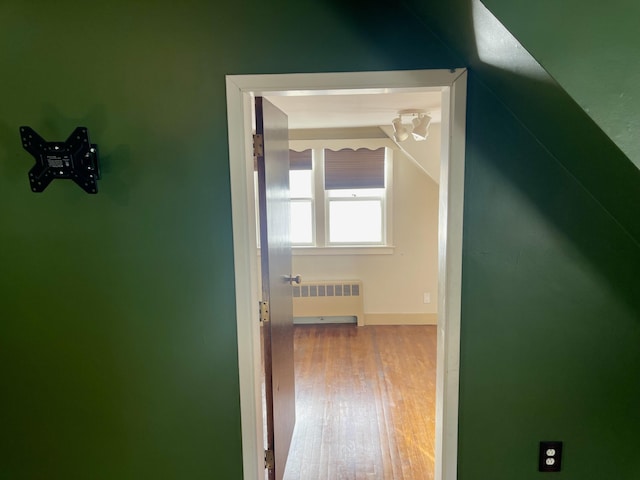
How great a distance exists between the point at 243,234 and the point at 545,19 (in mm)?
1119

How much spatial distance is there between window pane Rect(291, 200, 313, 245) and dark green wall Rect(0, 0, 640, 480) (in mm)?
2789

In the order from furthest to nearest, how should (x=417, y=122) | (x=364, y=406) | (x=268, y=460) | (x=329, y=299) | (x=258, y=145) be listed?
(x=329, y=299), (x=417, y=122), (x=364, y=406), (x=268, y=460), (x=258, y=145)

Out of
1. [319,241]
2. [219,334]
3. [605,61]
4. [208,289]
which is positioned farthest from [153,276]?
[319,241]

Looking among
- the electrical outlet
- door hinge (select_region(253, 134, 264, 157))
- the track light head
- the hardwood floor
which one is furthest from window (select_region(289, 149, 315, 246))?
the electrical outlet

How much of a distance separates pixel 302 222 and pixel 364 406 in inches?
88.4

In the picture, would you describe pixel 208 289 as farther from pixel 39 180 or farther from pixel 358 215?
pixel 358 215

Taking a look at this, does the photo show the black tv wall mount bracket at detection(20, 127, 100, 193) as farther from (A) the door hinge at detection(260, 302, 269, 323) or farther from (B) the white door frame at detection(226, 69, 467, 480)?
(A) the door hinge at detection(260, 302, 269, 323)

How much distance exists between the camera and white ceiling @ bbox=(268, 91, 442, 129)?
7.45 ft

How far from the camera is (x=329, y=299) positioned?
4.11m

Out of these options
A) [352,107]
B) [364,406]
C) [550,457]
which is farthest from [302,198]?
[550,457]

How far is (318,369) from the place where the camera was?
10.2 feet

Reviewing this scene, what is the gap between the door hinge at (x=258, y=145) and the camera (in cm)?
155

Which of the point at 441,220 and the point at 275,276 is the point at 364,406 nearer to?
the point at 275,276

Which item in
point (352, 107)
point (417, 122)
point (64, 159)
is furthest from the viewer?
point (417, 122)
